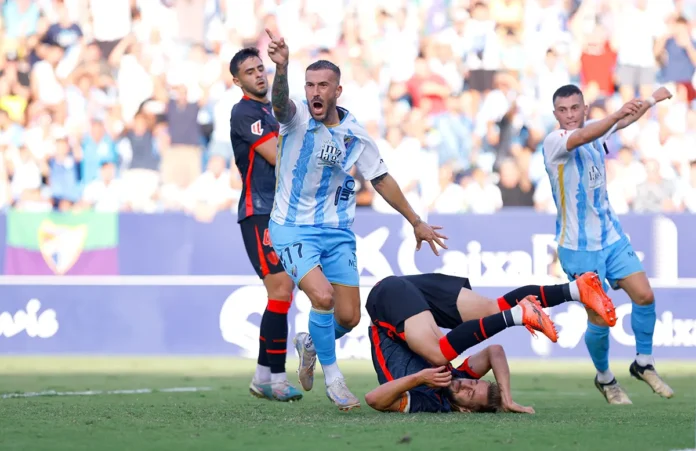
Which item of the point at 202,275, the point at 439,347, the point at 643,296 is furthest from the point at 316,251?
the point at 202,275

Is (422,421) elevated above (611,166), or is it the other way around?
(611,166)

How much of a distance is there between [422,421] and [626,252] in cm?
307

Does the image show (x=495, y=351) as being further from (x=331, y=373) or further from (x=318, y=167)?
(x=318, y=167)

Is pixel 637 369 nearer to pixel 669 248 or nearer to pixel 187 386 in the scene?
pixel 187 386

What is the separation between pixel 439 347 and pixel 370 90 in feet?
29.4

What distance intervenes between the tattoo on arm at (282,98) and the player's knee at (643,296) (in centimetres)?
A: 322

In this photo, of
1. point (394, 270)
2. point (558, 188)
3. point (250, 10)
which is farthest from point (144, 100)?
point (558, 188)

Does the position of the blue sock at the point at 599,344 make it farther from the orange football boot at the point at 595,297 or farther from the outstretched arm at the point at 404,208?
the outstretched arm at the point at 404,208

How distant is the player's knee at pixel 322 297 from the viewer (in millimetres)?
7617

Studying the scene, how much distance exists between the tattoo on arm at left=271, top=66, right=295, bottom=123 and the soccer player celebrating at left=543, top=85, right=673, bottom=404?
2263 millimetres

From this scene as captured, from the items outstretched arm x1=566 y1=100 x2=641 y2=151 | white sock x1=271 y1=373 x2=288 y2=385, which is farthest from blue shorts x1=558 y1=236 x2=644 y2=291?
white sock x1=271 y1=373 x2=288 y2=385

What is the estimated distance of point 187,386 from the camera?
10.1 m

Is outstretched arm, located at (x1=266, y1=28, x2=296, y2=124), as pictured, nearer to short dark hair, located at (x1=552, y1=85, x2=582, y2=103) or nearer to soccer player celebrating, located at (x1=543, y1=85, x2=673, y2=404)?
soccer player celebrating, located at (x1=543, y1=85, x2=673, y2=404)

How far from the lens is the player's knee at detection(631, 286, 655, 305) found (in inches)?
349
